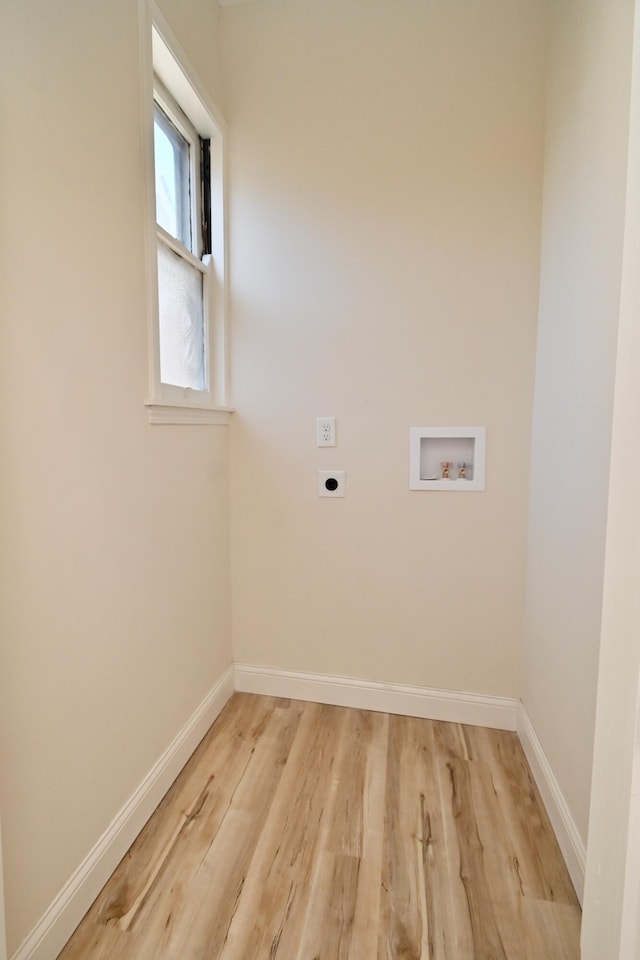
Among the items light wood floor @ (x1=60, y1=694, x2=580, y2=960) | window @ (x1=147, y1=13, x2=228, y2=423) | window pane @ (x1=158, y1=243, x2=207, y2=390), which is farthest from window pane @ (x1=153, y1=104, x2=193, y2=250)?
light wood floor @ (x1=60, y1=694, x2=580, y2=960)

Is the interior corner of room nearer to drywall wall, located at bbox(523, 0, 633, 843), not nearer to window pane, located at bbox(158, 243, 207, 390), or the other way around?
drywall wall, located at bbox(523, 0, 633, 843)

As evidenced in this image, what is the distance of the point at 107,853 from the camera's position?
1.21m

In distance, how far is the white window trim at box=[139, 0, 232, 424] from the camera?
1.36 meters

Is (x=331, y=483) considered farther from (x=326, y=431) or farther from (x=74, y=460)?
(x=74, y=460)

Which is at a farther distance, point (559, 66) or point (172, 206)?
point (172, 206)

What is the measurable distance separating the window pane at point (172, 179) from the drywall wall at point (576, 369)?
53.7 inches

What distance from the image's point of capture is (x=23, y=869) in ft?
3.12

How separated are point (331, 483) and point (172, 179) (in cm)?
136

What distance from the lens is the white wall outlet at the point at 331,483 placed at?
6.33 ft

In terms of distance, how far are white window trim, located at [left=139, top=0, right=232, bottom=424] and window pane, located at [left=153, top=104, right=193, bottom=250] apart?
0.34 feet

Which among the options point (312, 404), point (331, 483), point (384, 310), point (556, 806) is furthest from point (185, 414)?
→ point (556, 806)

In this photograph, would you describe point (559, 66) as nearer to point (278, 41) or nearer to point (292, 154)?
point (292, 154)

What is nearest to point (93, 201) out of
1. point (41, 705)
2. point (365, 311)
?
point (365, 311)

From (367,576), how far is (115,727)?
1.08 m
